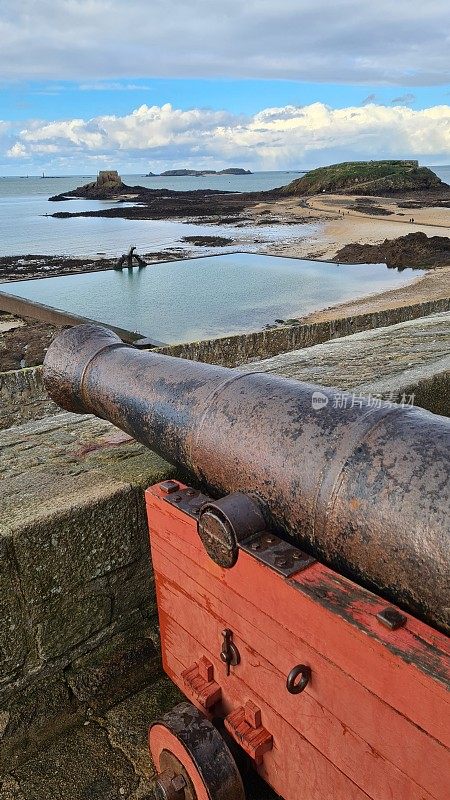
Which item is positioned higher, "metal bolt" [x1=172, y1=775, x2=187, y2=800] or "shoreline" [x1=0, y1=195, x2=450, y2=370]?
"metal bolt" [x1=172, y1=775, x2=187, y2=800]

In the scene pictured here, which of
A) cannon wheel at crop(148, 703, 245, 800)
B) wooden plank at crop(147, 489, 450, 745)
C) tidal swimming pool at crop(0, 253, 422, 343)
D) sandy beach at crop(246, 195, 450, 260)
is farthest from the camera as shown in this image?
sandy beach at crop(246, 195, 450, 260)

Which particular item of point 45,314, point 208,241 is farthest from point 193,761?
point 208,241

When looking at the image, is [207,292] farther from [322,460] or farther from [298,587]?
[298,587]

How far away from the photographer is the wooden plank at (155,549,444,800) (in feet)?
4.24

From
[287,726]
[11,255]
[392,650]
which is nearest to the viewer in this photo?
[392,650]

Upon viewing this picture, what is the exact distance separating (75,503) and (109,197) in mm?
102109

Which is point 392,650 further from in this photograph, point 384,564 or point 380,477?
point 380,477

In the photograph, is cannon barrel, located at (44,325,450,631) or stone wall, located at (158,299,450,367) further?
stone wall, located at (158,299,450,367)

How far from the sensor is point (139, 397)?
7.06ft

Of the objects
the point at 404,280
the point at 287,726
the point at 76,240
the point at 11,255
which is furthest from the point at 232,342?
the point at 76,240

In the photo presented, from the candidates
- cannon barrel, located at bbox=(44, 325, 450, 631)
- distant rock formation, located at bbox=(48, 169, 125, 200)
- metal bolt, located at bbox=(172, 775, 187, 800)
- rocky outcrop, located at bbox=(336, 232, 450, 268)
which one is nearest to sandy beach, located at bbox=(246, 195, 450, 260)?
rocky outcrop, located at bbox=(336, 232, 450, 268)

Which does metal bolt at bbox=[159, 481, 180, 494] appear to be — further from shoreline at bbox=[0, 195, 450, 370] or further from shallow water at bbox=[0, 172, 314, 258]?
shallow water at bbox=[0, 172, 314, 258]

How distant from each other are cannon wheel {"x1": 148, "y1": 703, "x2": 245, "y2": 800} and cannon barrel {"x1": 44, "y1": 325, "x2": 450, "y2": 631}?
25.0 inches

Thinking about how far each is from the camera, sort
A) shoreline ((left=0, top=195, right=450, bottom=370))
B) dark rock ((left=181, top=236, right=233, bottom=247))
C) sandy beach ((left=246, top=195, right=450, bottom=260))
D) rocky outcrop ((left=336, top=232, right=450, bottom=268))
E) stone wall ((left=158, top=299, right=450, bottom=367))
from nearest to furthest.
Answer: stone wall ((left=158, top=299, right=450, bottom=367)) < shoreline ((left=0, top=195, right=450, bottom=370)) < rocky outcrop ((left=336, top=232, right=450, bottom=268)) < sandy beach ((left=246, top=195, right=450, bottom=260)) < dark rock ((left=181, top=236, right=233, bottom=247))
